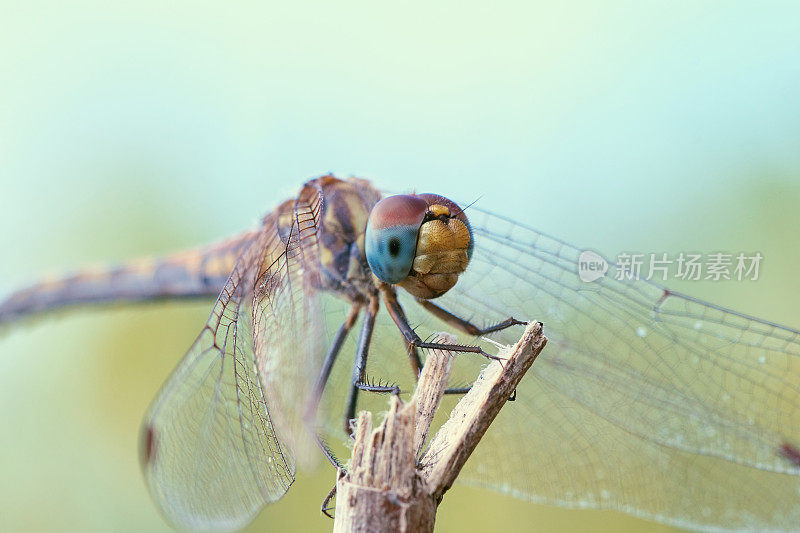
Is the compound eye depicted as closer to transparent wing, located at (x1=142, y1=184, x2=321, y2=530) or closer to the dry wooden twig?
transparent wing, located at (x1=142, y1=184, x2=321, y2=530)

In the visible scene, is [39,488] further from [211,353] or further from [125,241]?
[211,353]

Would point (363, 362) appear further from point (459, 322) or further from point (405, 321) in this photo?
point (459, 322)

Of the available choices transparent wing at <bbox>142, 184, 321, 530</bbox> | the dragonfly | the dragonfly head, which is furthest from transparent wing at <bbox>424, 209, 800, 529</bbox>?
transparent wing at <bbox>142, 184, 321, 530</bbox>

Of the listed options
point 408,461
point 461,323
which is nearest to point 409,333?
point 461,323

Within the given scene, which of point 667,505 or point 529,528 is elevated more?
point 667,505

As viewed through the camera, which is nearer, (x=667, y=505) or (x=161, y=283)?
(x=667, y=505)

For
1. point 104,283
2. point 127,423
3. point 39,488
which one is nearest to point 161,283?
point 104,283

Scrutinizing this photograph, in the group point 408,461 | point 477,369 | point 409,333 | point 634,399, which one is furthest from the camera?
point 477,369

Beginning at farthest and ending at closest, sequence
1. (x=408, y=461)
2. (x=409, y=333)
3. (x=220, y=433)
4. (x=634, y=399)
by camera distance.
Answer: (x=634, y=399)
(x=409, y=333)
(x=220, y=433)
(x=408, y=461)
